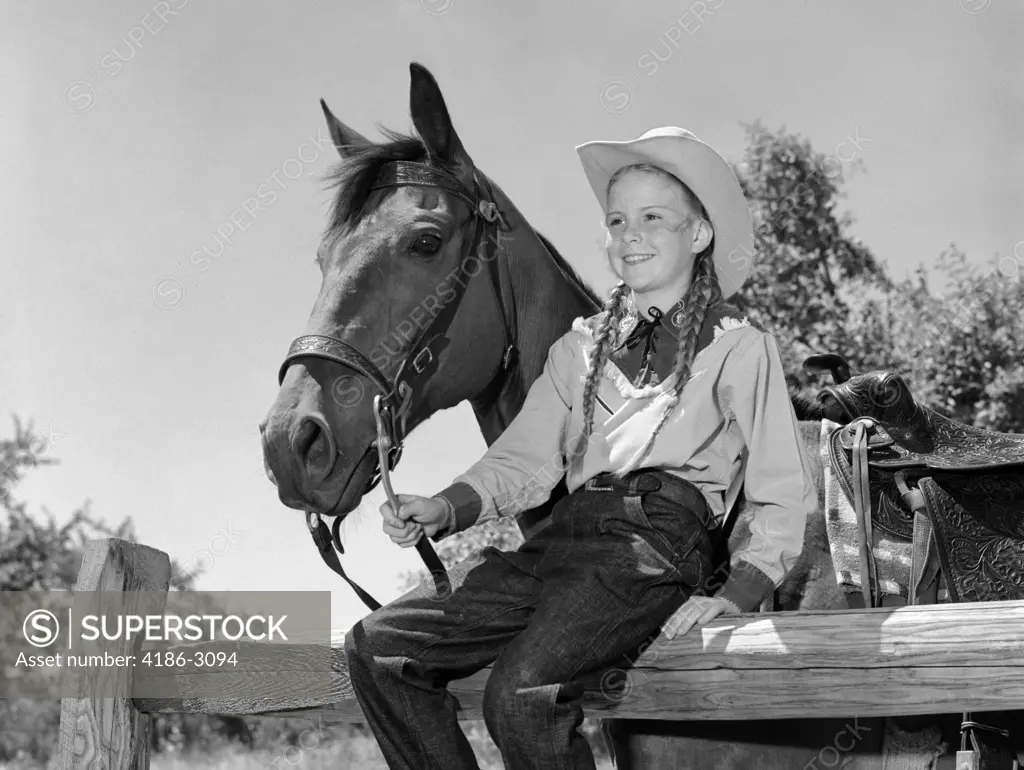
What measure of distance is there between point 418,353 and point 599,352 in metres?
0.53

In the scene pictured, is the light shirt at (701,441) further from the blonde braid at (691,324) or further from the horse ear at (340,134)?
the horse ear at (340,134)

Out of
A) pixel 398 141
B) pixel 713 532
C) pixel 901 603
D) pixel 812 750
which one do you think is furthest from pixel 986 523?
pixel 398 141

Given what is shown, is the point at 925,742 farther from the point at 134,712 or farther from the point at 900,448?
the point at 134,712

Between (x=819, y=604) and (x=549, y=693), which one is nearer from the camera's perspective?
(x=549, y=693)

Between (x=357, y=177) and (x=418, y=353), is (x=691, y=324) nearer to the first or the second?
(x=418, y=353)

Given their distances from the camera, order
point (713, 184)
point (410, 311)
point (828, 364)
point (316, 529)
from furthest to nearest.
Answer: point (828, 364), point (410, 311), point (316, 529), point (713, 184)

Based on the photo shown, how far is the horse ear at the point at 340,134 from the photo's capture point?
3193 millimetres

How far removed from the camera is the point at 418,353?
268 cm

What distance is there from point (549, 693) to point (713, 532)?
0.54m

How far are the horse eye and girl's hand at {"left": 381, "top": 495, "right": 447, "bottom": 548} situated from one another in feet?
2.59

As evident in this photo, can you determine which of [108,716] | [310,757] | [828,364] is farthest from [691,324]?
[310,757]

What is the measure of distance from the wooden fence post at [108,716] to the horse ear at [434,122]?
1418mm

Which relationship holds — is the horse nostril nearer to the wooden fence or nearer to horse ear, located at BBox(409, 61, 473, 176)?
the wooden fence

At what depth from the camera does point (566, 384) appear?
2434 mm
